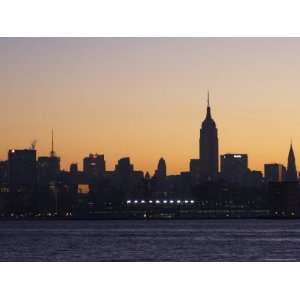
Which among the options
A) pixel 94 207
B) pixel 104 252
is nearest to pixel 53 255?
pixel 104 252
